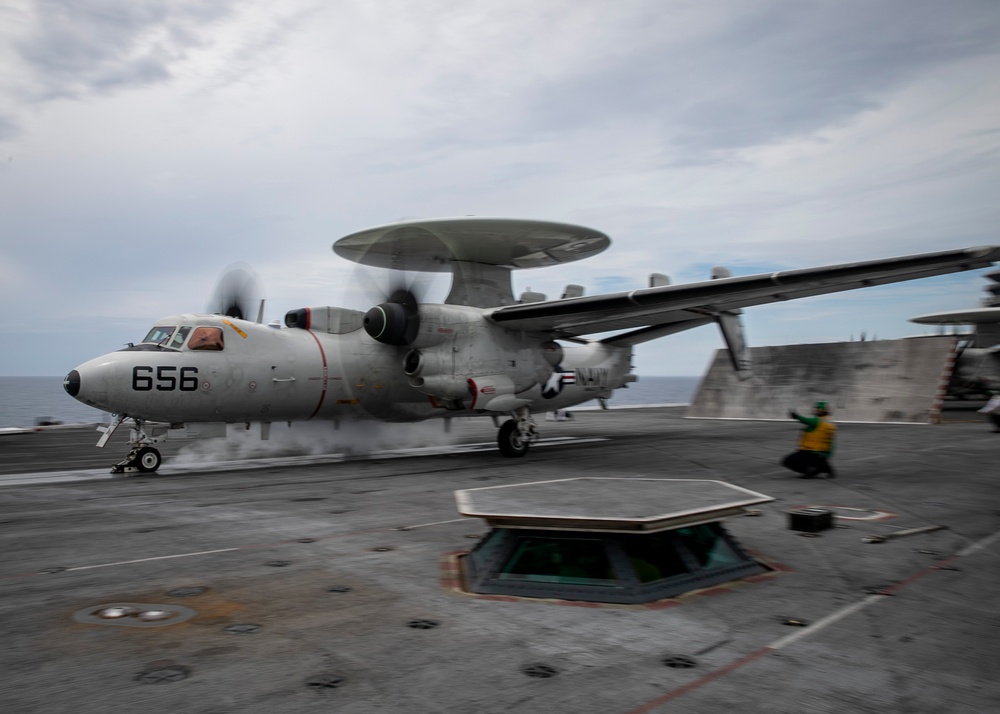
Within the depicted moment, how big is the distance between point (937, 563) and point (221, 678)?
289 inches

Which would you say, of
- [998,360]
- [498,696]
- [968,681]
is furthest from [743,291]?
[998,360]

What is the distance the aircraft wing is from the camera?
14398 mm

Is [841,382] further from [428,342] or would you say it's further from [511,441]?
[428,342]

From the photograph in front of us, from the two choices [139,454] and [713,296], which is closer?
[139,454]

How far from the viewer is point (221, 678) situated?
4656mm

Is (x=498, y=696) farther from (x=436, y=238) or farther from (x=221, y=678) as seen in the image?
(x=436, y=238)

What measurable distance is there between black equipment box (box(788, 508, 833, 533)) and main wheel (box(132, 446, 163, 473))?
13819mm

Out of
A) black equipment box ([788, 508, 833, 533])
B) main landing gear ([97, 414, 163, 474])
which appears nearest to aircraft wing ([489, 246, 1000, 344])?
black equipment box ([788, 508, 833, 533])

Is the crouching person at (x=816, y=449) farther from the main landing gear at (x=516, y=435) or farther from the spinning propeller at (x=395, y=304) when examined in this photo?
the spinning propeller at (x=395, y=304)

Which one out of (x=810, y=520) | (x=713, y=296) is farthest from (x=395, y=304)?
(x=810, y=520)

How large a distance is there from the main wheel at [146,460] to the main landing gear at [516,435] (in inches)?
343

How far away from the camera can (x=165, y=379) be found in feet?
52.2

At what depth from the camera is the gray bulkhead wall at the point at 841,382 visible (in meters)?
30.1

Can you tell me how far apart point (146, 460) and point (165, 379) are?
2046 millimetres
